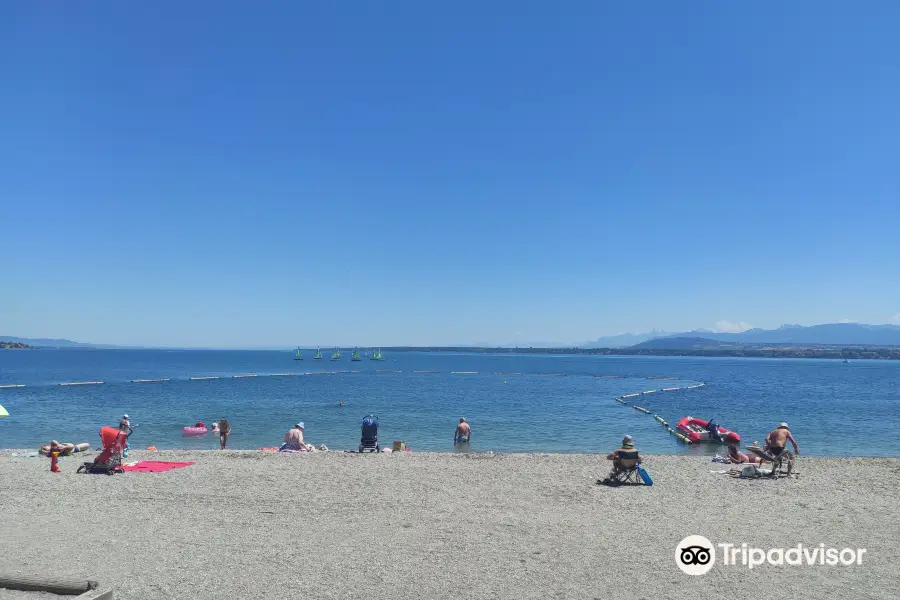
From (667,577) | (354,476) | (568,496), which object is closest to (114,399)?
(354,476)

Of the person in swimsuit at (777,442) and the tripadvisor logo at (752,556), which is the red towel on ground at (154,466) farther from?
the person in swimsuit at (777,442)

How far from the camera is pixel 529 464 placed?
1669 centimetres

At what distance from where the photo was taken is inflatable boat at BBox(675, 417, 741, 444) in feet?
85.9

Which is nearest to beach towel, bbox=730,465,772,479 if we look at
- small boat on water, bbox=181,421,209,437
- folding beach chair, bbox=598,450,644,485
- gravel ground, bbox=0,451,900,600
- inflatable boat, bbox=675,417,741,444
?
gravel ground, bbox=0,451,900,600

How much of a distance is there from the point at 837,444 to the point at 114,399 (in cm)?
5166

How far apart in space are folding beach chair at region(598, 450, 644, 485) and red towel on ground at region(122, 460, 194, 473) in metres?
11.0

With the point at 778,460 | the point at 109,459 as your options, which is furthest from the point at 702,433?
the point at 109,459

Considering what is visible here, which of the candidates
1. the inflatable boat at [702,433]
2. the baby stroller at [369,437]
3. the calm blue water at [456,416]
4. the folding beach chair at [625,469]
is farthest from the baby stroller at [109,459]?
the inflatable boat at [702,433]

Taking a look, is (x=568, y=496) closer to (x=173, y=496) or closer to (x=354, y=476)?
(x=354, y=476)

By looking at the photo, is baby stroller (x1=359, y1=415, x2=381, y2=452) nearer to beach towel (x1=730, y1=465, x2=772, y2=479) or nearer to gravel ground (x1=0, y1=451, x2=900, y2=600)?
gravel ground (x1=0, y1=451, x2=900, y2=600)

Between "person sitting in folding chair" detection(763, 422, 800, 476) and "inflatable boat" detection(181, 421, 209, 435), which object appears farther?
"inflatable boat" detection(181, 421, 209, 435)

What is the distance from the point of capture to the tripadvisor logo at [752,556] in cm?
812

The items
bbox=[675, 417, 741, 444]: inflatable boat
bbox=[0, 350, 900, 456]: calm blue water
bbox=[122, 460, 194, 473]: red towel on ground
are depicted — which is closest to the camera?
bbox=[122, 460, 194, 473]: red towel on ground

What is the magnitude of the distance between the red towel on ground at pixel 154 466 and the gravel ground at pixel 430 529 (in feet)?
1.68
